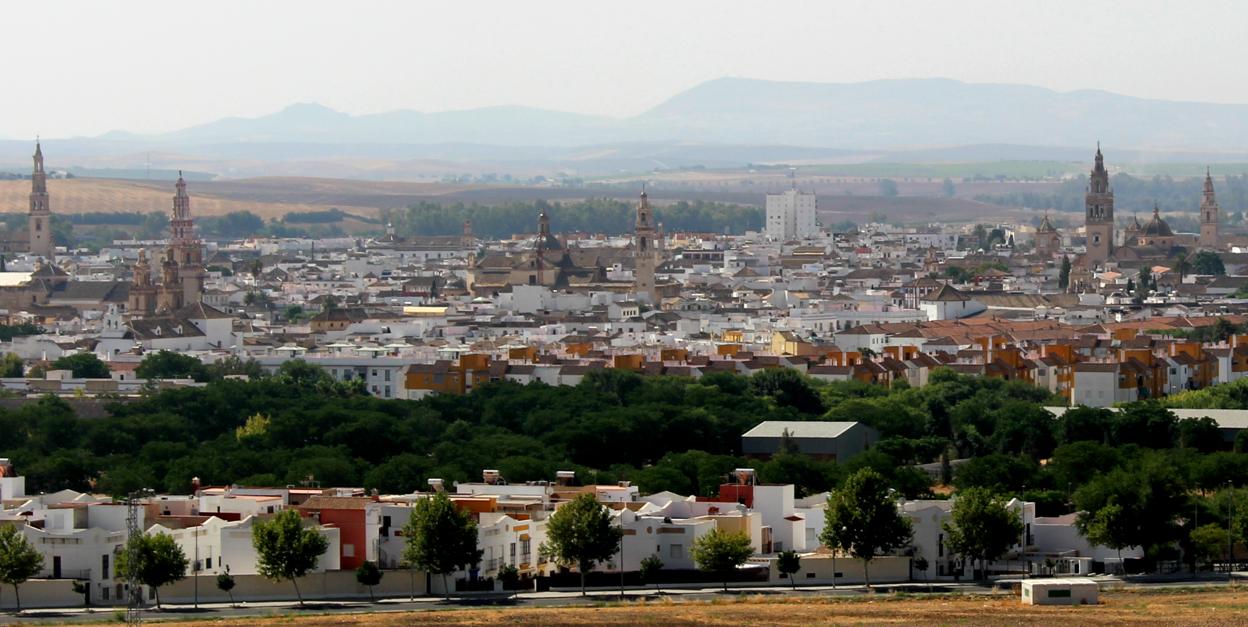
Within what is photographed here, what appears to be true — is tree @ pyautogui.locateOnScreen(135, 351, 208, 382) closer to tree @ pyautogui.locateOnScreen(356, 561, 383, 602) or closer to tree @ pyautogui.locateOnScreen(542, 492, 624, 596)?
tree @ pyautogui.locateOnScreen(542, 492, 624, 596)

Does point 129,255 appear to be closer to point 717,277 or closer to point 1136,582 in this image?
point 717,277

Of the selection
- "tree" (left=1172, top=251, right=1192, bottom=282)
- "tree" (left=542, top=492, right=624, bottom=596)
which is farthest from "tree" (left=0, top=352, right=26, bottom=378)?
"tree" (left=1172, top=251, right=1192, bottom=282)

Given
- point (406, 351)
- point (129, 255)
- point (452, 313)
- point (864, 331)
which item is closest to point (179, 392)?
point (406, 351)

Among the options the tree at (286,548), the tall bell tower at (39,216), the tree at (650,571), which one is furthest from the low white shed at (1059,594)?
the tall bell tower at (39,216)

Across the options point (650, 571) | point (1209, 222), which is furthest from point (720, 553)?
point (1209, 222)

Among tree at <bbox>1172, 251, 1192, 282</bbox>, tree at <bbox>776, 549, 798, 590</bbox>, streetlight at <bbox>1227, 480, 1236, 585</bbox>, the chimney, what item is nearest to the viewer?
tree at <bbox>776, 549, 798, 590</bbox>

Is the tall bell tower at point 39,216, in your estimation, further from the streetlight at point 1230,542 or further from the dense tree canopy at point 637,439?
the streetlight at point 1230,542
